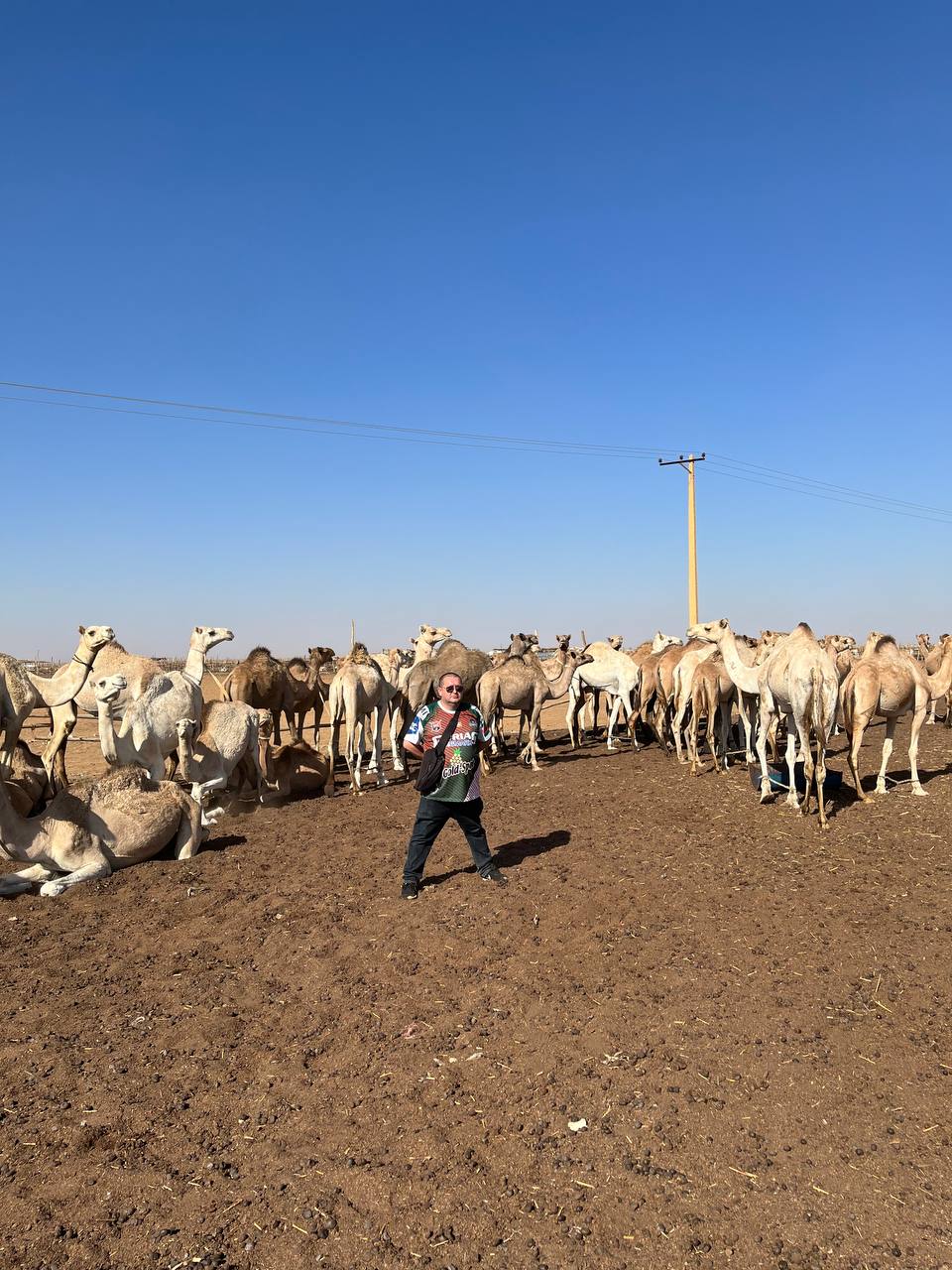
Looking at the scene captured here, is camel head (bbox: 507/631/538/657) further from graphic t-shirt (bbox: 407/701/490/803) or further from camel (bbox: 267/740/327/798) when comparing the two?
graphic t-shirt (bbox: 407/701/490/803)

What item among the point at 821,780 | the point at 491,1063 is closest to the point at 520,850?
the point at 821,780

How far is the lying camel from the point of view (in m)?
8.69

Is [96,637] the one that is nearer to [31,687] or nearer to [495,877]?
[31,687]

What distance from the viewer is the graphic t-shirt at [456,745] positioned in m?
8.38

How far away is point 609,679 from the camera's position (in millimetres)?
19172

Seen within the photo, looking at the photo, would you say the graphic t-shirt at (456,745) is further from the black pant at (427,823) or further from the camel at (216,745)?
the camel at (216,745)

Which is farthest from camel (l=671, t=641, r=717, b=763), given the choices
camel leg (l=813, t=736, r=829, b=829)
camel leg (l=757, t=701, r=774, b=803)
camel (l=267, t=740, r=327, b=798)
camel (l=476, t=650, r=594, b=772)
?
camel (l=267, t=740, r=327, b=798)

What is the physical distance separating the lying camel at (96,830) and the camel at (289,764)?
3.43 m

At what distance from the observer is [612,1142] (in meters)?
4.55

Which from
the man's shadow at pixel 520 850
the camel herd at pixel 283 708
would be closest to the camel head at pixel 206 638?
the camel herd at pixel 283 708

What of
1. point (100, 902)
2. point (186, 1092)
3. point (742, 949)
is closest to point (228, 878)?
point (100, 902)

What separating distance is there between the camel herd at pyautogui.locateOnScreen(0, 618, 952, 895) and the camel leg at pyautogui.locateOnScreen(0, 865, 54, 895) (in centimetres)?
2

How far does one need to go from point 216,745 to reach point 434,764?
5.08 meters

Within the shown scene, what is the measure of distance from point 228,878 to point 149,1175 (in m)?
4.99
